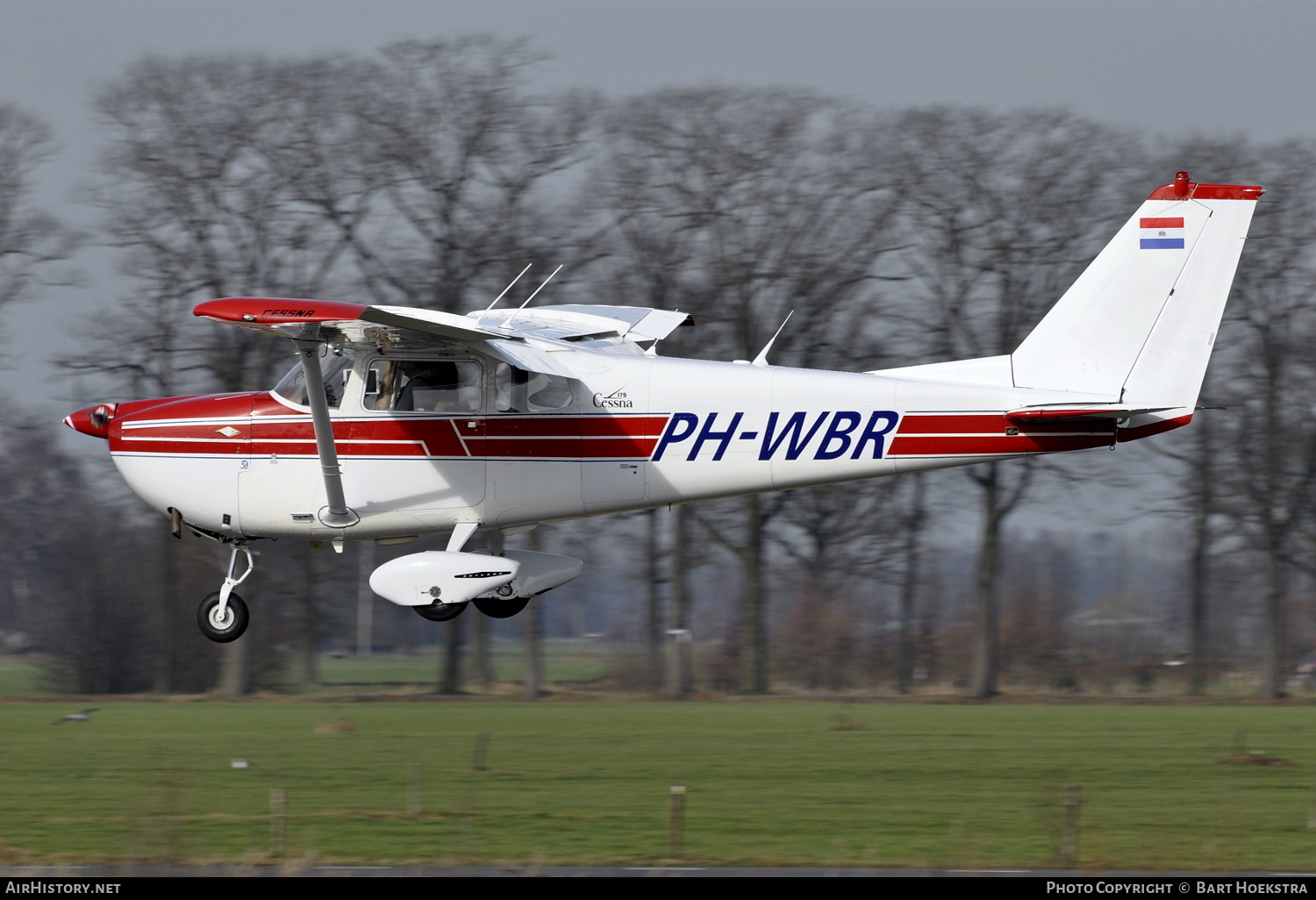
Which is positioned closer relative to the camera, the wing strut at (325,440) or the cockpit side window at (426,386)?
the wing strut at (325,440)

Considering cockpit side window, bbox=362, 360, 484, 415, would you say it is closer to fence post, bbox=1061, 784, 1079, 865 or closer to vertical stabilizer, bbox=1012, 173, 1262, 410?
vertical stabilizer, bbox=1012, 173, 1262, 410

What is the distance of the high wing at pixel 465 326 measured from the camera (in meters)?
12.8

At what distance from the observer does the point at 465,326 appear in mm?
13586

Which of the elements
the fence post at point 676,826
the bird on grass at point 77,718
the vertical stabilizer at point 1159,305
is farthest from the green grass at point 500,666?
the vertical stabilizer at point 1159,305

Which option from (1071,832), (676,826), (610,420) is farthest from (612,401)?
(1071,832)

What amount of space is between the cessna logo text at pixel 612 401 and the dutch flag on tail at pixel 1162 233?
5.23 meters

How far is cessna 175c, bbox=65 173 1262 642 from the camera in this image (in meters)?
14.2

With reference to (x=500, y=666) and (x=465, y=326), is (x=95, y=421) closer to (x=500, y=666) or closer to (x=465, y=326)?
(x=465, y=326)

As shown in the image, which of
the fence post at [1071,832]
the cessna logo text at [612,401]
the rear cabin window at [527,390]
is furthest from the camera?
the fence post at [1071,832]

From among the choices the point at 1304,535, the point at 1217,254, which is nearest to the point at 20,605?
the point at 1304,535

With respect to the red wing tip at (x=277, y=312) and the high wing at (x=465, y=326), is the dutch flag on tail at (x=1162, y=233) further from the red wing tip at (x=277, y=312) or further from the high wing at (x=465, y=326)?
the red wing tip at (x=277, y=312)

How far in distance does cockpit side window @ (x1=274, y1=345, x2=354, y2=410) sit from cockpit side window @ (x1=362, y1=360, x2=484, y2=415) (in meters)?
0.26

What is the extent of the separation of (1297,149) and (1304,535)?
10.4m

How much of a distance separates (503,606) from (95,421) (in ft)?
15.1
